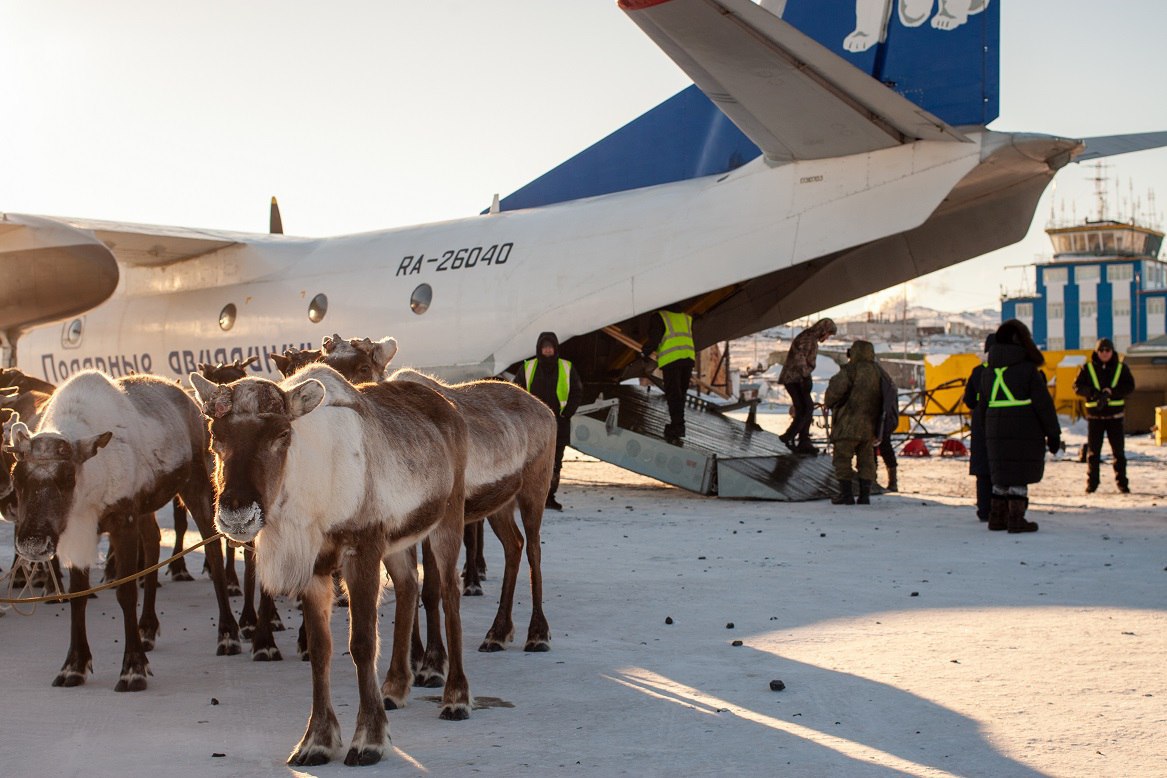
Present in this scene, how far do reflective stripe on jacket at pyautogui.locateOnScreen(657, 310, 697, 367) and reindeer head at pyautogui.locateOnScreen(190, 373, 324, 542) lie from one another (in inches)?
390

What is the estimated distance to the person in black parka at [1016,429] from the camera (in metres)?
Answer: 11.2

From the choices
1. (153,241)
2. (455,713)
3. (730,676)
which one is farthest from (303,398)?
(153,241)

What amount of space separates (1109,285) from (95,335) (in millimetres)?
88823

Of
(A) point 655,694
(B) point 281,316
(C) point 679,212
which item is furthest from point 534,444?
(B) point 281,316

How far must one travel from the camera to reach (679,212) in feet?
44.9

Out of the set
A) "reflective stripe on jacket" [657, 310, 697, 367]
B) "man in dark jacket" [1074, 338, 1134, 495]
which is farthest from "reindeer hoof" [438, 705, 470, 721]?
"man in dark jacket" [1074, 338, 1134, 495]

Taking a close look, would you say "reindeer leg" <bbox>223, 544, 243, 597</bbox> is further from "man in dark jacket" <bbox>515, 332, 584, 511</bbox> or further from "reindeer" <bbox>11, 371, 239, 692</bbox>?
"man in dark jacket" <bbox>515, 332, 584, 511</bbox>

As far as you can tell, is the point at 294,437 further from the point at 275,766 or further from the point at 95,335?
the point at 95,335

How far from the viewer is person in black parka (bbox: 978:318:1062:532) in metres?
11.2

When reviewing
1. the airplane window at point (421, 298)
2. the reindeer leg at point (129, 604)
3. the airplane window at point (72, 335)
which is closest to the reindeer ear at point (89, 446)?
the reindeer leg at point (129, 604)

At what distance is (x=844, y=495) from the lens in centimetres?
1338

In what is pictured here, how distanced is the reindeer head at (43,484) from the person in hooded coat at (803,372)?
1052cm

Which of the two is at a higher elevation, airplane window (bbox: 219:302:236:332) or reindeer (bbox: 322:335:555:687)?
airplane window (bbox: 219:302:236:332)

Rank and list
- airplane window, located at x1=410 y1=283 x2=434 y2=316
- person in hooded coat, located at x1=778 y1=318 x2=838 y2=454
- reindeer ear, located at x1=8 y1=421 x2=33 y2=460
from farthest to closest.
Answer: airplane window, located at x1=410 y1=283 x2=434 y2=316 < person in hooded coat, located at x1=778 y1=318 x2=838 y2=454 < reindeer ear, located at x1=8 y1=421 x2=33 y2=460
